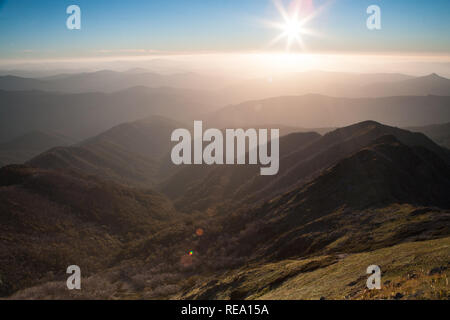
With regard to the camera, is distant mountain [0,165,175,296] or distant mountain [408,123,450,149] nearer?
distant mountain [0,165,175,296]

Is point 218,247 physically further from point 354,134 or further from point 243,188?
point 354,134

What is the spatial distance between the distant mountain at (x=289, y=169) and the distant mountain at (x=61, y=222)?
17.6m

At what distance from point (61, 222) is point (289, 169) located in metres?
58.4

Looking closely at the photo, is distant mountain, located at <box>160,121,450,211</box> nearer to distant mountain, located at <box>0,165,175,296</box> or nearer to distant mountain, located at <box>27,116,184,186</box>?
distant mountain, located at <box>0,165,175,296</box>

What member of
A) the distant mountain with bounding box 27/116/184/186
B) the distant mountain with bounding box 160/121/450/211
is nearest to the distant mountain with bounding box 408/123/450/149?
the distant mountain with bounding box 160/121/450/211

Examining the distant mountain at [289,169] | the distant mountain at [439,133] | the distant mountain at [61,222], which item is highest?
the distant mountain at [439,133]

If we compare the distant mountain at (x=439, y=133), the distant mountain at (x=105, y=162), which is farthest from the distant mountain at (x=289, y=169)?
the distant mountain at (x=439, y=133)

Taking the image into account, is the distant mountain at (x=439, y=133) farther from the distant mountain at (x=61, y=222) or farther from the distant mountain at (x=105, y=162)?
the distant mountain at (x=105, y=162)

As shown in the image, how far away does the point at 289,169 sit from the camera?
3142 inches

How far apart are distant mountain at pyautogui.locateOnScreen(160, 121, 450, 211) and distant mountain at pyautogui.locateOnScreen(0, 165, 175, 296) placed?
1758 centimetres

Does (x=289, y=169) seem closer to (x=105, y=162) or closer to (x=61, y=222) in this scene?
(x=61, y=222)

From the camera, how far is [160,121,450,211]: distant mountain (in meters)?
71.1

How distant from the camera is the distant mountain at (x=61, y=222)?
4062 cm
